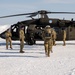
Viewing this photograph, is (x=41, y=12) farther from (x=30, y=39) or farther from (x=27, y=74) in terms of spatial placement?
(x=27, y=74)

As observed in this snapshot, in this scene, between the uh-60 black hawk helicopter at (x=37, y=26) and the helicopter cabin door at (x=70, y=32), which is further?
the helicopter cabin door at (x=70, y=32)

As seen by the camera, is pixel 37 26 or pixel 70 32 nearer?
pixel 37 26

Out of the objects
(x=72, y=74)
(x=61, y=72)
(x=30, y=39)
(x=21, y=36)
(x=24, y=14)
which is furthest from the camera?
(x=30, y=39)

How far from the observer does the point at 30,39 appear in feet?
80.4

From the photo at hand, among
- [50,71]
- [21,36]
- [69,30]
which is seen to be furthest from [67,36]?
[50,71]

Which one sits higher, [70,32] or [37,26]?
[37,26]

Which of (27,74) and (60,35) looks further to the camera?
(60,35)

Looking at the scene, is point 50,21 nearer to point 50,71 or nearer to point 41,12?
point 41,12

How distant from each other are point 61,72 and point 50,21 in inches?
609

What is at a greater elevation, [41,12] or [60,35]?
[41,12]

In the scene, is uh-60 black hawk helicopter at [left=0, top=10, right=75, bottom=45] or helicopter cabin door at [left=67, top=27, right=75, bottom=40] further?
helicopter cabin door at [left=67, top=27, right=75, bottom=40]

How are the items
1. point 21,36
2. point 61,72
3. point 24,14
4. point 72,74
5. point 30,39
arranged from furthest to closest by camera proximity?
point 30,39 < point 24,14 < point 21,36 < point 61,72 < point 72,74

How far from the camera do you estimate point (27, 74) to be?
903 centimetres

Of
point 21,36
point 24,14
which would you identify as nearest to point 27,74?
point 21,36
